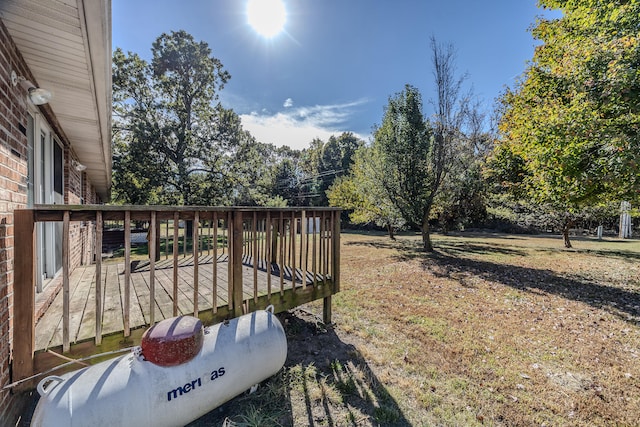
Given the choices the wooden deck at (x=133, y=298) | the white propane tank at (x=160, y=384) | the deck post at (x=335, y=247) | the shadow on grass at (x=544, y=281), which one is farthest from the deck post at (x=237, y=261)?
the shadow on grass at (x=544, y=281)

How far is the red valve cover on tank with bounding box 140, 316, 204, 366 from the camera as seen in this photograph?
196 centimetres

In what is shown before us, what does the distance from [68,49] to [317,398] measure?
A: 4.09m

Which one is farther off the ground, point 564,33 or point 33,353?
point 564,33

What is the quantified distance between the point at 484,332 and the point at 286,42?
1156 cm

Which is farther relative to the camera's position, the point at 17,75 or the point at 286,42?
the point at 286,42

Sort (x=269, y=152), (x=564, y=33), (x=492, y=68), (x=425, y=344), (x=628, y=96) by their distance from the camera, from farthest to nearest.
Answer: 1. (x=269, y=152)
2. (x=492, y=68)
3. (x=564, y=33)
4. (x=628, y=96)
5. (x=425, y=344)

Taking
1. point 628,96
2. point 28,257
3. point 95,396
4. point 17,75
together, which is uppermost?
point 628,96

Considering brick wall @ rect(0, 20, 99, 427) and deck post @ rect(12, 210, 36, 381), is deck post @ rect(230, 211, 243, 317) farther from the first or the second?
brick wall @ rect(0, 20, 99, 427)

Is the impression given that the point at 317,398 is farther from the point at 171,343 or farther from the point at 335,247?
the point at 335,247

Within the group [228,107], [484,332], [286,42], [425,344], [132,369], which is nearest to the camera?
[132,369]

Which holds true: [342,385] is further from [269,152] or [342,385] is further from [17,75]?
[269,152]

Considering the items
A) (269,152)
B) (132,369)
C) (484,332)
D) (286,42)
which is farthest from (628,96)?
(269,152)

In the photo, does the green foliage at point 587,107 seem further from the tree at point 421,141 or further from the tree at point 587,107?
the tree at point 421,141

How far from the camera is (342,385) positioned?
9.77ft
